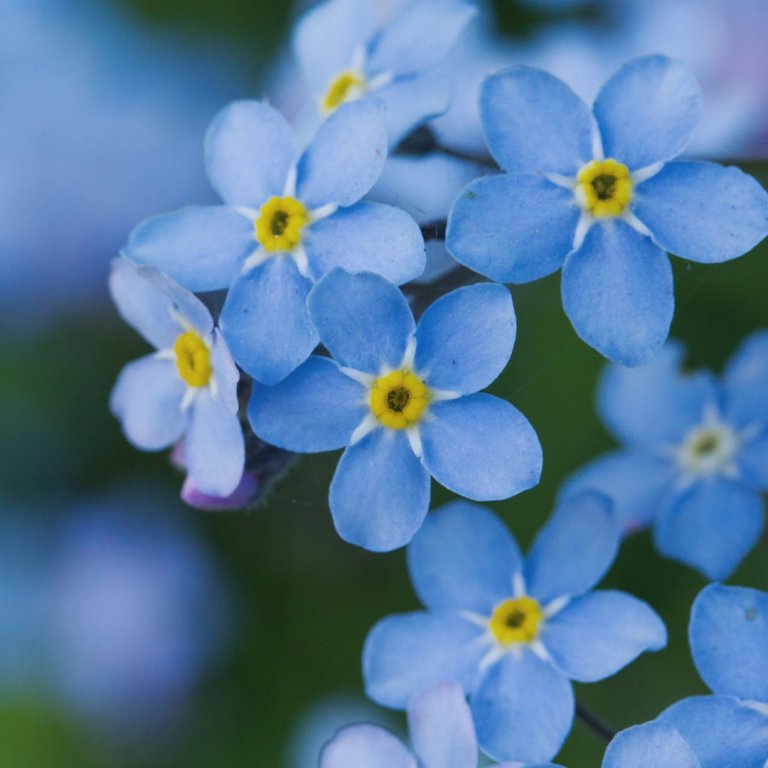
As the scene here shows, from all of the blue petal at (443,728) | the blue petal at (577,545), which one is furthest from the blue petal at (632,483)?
the blue petal at (443,728)

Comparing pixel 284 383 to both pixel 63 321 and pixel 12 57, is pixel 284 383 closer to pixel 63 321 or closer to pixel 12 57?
pixel 63 321

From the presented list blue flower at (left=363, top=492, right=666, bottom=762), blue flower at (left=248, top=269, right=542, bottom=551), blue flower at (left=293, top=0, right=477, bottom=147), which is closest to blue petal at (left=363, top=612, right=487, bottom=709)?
blue flower at (left=363, top=492, right=666, bottom=762)

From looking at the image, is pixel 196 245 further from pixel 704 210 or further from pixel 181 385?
pixel 704 210

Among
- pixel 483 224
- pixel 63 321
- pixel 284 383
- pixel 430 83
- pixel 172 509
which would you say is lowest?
pixel 172 509

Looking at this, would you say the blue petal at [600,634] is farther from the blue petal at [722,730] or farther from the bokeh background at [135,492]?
the bokeh background at [135,492]

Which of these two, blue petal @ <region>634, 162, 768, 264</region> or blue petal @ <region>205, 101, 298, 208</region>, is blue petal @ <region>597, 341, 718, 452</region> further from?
blue petal @ <region>205, 101, 298, 208</region>

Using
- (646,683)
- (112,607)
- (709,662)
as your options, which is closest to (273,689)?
(112,607)

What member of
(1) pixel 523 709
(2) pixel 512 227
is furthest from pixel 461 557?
(2) pixel 512 227
